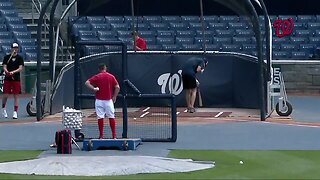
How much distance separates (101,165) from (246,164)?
89.6 inches

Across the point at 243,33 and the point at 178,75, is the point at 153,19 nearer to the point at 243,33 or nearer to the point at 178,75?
the point at 243,33

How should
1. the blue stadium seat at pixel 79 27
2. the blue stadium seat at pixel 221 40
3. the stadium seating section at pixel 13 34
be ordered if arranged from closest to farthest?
the stadium seating section at pixel 13 34 < the blue stadium seat at pixel 221 40 < the blue stadium seat at pixel 79 27

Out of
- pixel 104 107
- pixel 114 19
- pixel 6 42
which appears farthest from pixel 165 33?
pixel 104 107

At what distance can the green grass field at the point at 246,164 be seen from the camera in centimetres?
1274

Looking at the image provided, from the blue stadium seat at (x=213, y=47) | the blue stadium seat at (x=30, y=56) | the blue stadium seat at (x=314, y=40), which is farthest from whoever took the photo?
the blue stadium seat at (x=314, y=40)

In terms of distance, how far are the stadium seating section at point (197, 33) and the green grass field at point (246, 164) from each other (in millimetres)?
17885

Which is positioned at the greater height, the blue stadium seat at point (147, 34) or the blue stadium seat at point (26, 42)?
the blue stadium seat at point (147, 34)

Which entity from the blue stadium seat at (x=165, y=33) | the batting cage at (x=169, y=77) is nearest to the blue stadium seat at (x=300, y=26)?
the blue stadium seat at (x=165, y=33)

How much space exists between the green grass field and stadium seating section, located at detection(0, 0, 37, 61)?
16151 millimetres

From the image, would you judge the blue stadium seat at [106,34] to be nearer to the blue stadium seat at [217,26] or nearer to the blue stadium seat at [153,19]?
the blue stadium seat at [153,19]

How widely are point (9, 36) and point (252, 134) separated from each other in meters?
16.4

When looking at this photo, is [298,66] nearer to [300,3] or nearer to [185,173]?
[300,3]

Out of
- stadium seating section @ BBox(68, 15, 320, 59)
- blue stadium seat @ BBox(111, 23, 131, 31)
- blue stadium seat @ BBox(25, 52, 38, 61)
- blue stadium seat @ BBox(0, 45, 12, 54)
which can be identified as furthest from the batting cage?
blue stadium seat @ BBox(111, 23, 131, 31)

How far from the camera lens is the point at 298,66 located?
29.3 meters
